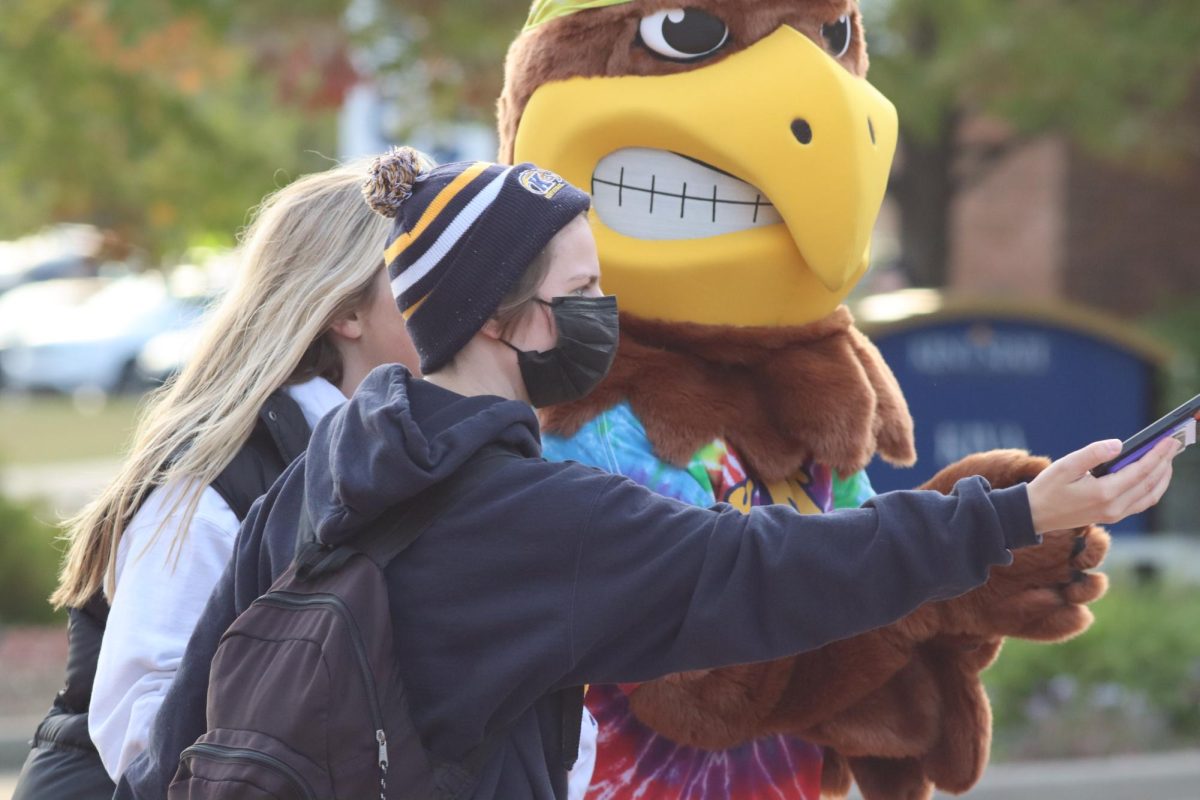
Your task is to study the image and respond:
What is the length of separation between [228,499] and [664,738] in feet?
2.93

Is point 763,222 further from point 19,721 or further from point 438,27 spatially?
point 19,721

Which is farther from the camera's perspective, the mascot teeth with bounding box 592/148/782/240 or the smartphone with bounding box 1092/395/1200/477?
the mascot teeth with bounding box 592/148/782/240

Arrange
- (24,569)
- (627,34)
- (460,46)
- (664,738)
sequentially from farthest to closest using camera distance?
1. (24,569)
2. (460,46)
3. (627,34)
4. (664,738)

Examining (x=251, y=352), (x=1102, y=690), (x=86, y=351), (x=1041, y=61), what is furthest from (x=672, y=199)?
(x=86, y=351)

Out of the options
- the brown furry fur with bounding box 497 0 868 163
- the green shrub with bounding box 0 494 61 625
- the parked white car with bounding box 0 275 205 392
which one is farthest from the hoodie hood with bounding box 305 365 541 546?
the parked white car with bounding box 0 275 205 392

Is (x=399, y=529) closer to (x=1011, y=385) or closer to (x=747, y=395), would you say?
(x=747, y=395)

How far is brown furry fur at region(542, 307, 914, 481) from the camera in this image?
122 inches

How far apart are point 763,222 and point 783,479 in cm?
47

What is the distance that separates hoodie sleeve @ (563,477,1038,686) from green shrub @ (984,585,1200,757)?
16.8 ft

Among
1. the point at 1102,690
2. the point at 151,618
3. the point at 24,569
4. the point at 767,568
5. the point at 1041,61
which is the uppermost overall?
the point at 767,568

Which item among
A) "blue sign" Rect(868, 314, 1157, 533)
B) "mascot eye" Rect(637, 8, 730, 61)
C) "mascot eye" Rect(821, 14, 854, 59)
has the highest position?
"mascot eye" Rect(637, 8, 730, 61)

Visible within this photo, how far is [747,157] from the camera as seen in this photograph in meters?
3.15

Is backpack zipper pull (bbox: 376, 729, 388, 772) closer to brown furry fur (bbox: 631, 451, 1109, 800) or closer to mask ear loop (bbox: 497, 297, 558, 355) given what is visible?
mask ear loop (bbox: 497, 297, 558, 355)

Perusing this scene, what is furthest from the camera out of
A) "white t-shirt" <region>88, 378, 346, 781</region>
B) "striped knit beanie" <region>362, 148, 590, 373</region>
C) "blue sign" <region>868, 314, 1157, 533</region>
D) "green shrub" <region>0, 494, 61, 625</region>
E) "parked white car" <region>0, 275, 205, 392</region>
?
"parked white car" <region>0, 275, 205, 392</region>
